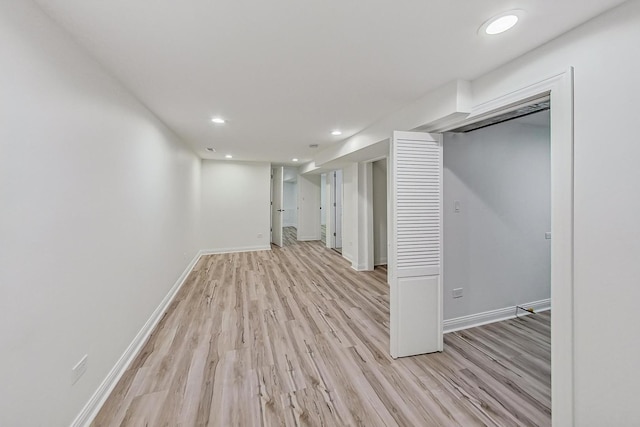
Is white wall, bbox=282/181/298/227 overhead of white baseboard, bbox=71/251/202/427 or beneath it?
overhead

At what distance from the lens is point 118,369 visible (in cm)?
194

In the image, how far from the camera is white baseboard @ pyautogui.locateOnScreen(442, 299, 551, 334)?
274 centimetres

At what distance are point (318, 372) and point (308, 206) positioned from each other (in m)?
6.50

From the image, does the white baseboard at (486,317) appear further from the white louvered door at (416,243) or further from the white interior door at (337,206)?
the white interior door at (337,206)

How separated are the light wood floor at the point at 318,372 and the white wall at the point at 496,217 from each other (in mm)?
443

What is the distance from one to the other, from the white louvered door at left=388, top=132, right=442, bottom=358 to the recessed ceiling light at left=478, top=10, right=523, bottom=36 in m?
0.94

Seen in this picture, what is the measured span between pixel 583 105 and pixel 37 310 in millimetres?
2939

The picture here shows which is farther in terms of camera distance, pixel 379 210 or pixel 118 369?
pixel 379 210

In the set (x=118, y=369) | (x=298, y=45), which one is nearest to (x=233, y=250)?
(x=118, y=369)

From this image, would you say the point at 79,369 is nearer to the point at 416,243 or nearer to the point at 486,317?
the point at 416,243

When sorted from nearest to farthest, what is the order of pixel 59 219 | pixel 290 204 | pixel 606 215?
pixel 606 215 < pixel 59 219 < pixel 290 204

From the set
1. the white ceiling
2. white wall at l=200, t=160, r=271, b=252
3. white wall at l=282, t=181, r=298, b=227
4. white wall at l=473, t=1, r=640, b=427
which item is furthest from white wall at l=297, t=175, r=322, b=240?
white wall at l=473, t=1, r=640, b=427

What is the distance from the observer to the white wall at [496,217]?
272 centimetres

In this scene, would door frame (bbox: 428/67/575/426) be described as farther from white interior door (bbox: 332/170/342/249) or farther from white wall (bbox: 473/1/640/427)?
white interior door (bbox: 332/170/342/249)
